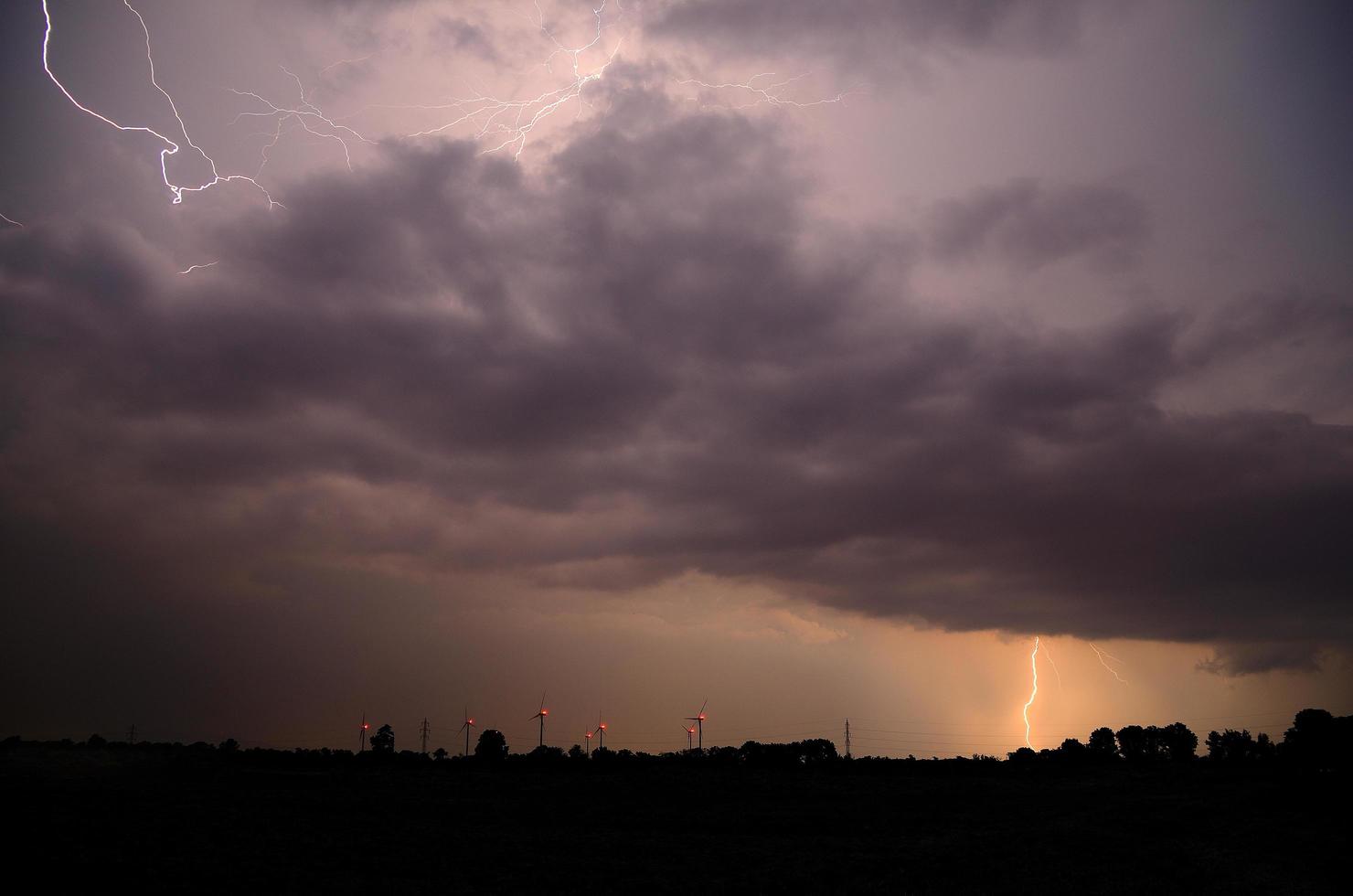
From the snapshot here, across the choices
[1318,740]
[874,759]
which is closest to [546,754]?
[874,759]

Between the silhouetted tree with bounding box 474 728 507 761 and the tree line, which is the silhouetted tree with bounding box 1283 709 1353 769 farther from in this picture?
the silhouetted tree with bounding box 474 728 507 761

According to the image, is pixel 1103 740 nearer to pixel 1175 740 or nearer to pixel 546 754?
pixel 1175 740

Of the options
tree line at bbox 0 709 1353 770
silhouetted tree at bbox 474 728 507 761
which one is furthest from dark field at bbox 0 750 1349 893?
silhouetted tree at bbox 474 728 507 761

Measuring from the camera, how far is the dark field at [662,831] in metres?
47.0

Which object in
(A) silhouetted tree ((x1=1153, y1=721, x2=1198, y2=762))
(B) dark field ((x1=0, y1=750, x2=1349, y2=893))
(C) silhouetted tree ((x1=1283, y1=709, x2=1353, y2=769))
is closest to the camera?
(B) dark field ((x1=0, y1=750, x2=1349, y2=893))

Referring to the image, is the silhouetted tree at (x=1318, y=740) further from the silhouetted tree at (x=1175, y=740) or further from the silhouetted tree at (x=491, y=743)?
the silhouetted tree at (x=491, y=743)

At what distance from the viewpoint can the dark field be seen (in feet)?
154

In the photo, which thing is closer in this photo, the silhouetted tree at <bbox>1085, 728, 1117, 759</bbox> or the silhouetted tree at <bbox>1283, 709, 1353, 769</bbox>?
the silhouetted tree at <bbox>1283, 709, 1353, 769</bbox>

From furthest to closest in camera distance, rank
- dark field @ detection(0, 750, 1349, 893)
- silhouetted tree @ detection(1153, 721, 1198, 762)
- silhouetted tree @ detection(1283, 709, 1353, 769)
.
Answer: silhouetted tree @ detection(1153, 721, 1198, 762)
silhouetted tree @ detection(1283, 709, 1353, 769)
dark field @ detection(0, 750, 1349, 893)

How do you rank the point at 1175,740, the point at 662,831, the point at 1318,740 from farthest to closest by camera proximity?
1. the point at 1175,740
2. the point at 1318,740
3. the point at 662,831

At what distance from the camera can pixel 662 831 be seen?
67.2 m

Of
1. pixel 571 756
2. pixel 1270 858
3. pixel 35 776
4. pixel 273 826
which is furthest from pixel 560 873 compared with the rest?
pixel 571 756

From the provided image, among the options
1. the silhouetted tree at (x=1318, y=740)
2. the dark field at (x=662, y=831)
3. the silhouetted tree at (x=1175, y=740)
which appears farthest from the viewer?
the silhouetted tree at (x=1175, y=740)

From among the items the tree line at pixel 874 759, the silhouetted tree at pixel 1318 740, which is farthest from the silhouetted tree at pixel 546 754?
the silhouetted tree at pixel 1318 740
